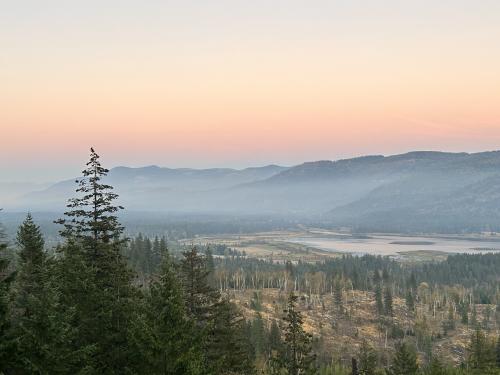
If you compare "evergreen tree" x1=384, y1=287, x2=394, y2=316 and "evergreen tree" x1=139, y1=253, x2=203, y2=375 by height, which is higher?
"evergreen tree" x1=139, y1=253, x2=203, y2=375

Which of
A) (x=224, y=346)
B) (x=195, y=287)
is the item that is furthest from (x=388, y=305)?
(x=195, y=287)

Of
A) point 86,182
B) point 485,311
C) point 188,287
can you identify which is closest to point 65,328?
point 86,182

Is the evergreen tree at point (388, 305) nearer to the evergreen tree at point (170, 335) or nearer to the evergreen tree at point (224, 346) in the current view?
the evergreen tree at point (224, 346)

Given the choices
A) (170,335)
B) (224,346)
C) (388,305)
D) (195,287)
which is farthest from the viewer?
(388,305)

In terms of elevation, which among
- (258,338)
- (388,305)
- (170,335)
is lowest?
(388,305)

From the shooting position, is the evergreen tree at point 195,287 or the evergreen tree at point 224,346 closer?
the evergreen tree at point 224,346

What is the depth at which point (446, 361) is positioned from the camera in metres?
139

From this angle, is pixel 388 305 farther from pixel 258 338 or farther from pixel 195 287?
pixel 195 287

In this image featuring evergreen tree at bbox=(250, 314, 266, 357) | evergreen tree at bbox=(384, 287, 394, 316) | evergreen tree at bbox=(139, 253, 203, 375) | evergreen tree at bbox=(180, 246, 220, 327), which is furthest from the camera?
evergreen tree at bbox=(384, 287, 394, 316)

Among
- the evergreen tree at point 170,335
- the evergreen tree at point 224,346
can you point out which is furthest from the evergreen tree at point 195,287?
the evergreen tree at point 170,335

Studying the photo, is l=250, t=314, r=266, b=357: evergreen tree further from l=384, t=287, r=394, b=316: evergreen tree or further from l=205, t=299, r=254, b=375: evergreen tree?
l=205, t=299, r=254, b=375: evergreen tree

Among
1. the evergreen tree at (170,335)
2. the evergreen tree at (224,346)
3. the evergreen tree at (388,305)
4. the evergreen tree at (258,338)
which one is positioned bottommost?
the evergreen tree at (388,305)

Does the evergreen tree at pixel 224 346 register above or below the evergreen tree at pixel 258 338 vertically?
above

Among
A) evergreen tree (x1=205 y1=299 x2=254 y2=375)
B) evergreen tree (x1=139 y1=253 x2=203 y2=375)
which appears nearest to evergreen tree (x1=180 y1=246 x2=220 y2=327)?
evergreen tree (x1=205 y1=299 x2=254 y2=375)
